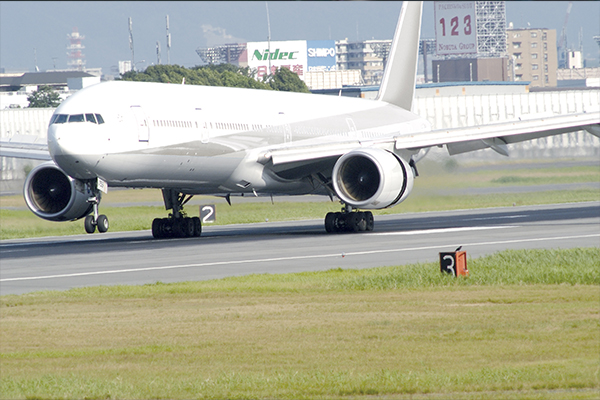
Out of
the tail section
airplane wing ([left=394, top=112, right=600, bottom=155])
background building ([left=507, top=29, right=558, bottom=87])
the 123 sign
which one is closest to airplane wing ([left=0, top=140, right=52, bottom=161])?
airplane wing ([left=394, top=112, right=600, bottom=155])

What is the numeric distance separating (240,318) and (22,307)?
13.8 feet

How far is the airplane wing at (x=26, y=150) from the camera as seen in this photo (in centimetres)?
3194

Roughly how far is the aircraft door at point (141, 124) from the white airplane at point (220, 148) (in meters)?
0.03

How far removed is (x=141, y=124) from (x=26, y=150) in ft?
26.5

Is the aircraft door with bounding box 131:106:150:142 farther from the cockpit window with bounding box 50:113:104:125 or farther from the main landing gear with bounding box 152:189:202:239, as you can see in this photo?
the main landing gear with bounding box 152:189:202:239

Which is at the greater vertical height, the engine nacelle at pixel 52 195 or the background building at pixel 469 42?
the background building at pixel 469 42

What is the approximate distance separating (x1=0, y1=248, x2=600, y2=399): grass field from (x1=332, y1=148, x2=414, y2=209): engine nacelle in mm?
8875

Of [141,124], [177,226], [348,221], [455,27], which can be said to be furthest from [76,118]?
[455,27]

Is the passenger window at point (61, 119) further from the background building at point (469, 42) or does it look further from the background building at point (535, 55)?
the background building at point (535, 55)

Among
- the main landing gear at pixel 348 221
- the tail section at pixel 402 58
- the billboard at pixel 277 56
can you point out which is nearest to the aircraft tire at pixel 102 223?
the main landing gear at pixel 348 221

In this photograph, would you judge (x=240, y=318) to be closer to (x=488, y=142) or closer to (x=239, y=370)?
(x=239, y=370)

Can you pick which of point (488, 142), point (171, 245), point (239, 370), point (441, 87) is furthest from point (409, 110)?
point (441, 87)

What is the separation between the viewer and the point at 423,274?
17.9 m

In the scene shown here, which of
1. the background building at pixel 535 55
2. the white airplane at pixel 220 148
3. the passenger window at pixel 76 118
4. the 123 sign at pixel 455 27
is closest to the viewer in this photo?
the passenger window at pixel 76 118
